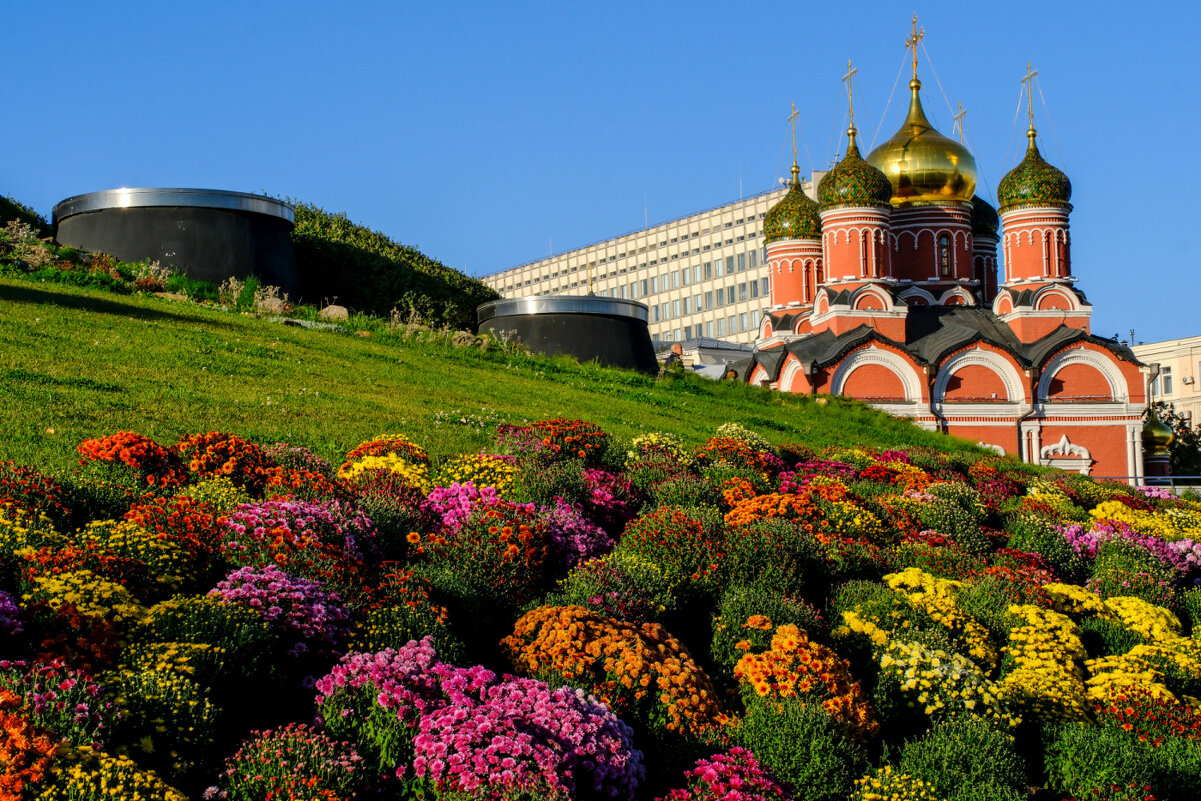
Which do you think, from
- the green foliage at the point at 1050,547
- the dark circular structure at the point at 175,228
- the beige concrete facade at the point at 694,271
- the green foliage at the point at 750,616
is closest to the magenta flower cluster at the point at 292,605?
the green foliage at the point at 750,616

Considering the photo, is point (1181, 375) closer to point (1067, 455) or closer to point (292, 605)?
point (1067, 455)

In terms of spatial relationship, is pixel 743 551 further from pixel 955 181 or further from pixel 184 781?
pixel 955 181

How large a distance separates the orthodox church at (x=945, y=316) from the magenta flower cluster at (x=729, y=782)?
98.4ft

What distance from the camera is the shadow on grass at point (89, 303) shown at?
557 inches

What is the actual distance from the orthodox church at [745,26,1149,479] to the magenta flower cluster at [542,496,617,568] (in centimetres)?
2714

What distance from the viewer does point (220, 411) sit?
1069 cm

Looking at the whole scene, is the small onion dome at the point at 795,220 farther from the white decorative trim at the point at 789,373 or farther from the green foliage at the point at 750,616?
the green foliage at the point at 750,616

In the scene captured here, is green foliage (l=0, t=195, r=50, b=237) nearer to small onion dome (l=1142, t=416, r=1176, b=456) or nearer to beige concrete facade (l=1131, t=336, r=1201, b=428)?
small onion dome (l=1142, t=416, r=1176, b=456)

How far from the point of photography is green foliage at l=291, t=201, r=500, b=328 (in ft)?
71.1

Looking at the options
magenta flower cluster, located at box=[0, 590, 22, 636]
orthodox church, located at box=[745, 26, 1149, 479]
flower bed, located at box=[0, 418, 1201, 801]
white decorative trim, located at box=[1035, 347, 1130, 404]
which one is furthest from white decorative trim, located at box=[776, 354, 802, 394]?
magenta flower cluster, located at box=[0, 590, 22, 636]

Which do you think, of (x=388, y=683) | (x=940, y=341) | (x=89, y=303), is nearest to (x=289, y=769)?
(x=388, y=683)

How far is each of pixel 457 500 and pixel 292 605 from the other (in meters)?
2.75

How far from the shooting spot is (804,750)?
5785 mm

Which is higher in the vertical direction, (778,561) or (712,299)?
(712,299)
